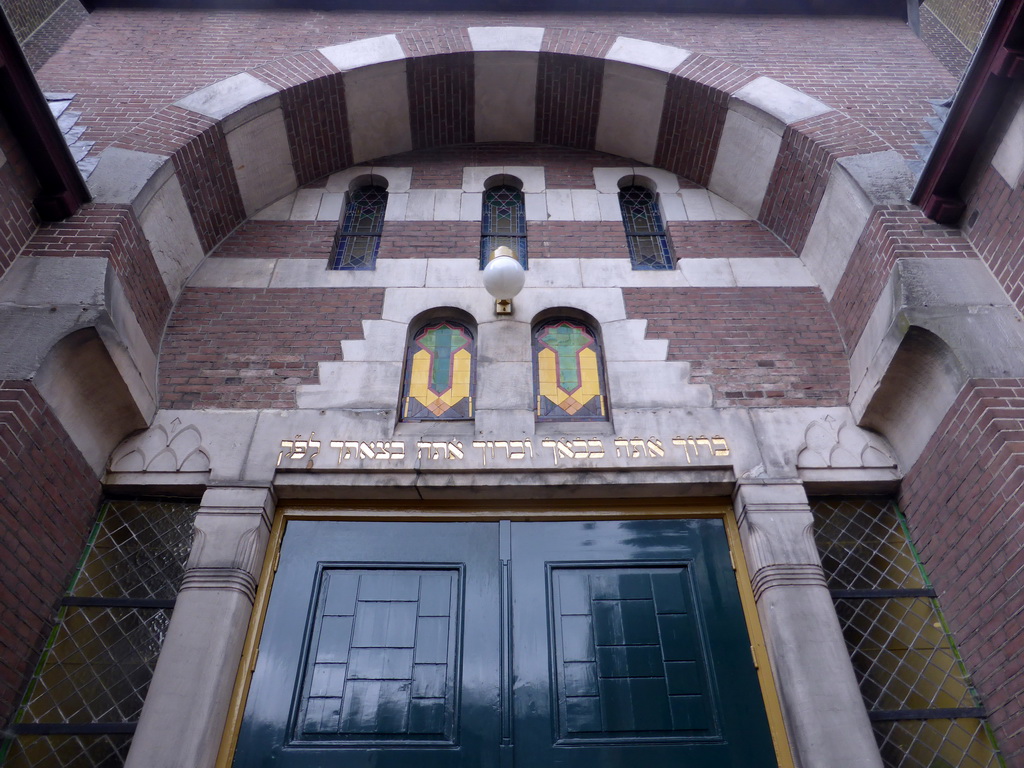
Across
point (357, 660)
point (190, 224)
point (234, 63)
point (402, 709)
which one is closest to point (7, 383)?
point (190, 224)

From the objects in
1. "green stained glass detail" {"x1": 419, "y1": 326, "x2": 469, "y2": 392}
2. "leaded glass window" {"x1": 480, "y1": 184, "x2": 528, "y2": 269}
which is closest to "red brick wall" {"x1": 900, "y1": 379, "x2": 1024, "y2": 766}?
"green stained glass detail" {"x1": 419, "y1": 326, "x2": 469, "y2": 392}

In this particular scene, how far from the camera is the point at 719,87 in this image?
785 centimetres

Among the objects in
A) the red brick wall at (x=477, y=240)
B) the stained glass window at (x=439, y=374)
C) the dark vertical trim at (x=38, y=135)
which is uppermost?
the red brick wall at (x=477, y=240)

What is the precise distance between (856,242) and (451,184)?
159 inches

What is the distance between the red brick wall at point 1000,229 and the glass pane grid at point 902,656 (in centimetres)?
236

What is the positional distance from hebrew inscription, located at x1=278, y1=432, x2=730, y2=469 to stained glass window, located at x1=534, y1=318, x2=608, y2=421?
0.44 metres

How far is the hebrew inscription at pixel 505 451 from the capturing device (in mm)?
5824

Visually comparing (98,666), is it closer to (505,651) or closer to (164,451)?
(164,451)

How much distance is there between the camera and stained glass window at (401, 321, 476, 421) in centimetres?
634

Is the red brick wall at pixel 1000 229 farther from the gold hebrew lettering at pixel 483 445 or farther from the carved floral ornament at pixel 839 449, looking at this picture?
the gold hebrew lettering at pixel 483 445

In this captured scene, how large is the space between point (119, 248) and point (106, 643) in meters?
3.01

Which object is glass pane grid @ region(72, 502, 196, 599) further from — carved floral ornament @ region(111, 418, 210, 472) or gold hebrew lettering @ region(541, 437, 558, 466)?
gold hebrew lettering @ region(541, 437, 558, 466)

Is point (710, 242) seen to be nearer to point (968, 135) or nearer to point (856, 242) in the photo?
point (856, 242)

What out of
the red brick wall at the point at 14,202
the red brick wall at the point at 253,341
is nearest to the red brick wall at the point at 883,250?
the red brick wall at the point at 253,341
